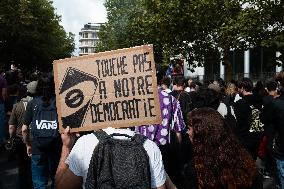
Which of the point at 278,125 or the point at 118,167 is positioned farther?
the point at 278,125

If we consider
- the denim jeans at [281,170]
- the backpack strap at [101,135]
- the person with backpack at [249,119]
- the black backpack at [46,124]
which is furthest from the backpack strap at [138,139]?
the person with backpack at [249,119]

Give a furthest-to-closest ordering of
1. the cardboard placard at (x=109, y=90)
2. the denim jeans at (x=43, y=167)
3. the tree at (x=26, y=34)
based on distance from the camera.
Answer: the tree at (x=26, y=34), the denim jeans at (x=43, y=167), the cardboard placard at (x=109, y=90)

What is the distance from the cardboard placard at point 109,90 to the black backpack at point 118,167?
0.37 metres

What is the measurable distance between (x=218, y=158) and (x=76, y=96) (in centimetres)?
106

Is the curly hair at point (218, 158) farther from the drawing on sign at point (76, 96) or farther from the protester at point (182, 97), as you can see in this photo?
the protester at point (182, 97)

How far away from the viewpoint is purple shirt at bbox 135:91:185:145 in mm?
6059

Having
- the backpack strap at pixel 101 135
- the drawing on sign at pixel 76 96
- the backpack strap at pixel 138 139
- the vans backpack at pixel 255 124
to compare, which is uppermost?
the drawing on sign at pixel 76 96

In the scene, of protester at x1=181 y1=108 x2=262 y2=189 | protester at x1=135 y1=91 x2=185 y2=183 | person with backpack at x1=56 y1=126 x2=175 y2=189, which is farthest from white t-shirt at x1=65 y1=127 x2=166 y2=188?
protester at x1=135 y1=91 x2=185 y2=183

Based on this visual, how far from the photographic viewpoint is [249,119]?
7.77m

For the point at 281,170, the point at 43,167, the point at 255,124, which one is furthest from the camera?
the point at 255,124

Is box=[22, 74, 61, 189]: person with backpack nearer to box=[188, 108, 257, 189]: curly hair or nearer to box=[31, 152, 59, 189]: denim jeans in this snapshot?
box=[31, 152, 59, 189]: denim jeans

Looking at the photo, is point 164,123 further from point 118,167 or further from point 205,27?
point 205,27

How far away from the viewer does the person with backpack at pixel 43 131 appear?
20.4 feet

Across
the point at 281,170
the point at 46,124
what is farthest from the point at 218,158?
the point at 46,124
